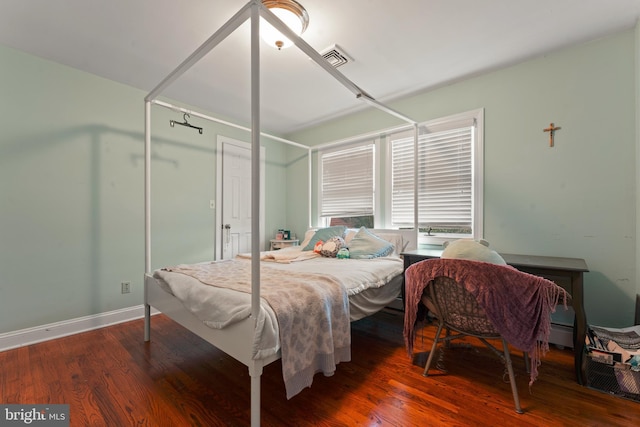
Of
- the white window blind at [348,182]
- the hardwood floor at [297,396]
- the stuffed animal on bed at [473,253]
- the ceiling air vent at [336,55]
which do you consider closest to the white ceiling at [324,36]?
the ceiling air vent at [336,55]

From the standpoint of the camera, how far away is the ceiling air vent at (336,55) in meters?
2.37

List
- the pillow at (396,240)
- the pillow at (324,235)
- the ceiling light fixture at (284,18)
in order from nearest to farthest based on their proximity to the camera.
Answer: the ceiling light fixture at (284,18), the pillow at (396,240), the pillow at (324,235)

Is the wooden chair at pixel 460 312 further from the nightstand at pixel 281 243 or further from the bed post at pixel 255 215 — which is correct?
the nightstand at pixel 281 243

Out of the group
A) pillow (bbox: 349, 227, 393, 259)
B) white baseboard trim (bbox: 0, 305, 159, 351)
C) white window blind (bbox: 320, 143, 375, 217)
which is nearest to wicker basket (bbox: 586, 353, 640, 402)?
pillow (bbox: 349, 227, 393, 259)

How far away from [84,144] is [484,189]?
4219 millimetres

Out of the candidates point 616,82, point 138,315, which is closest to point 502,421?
point 616,82

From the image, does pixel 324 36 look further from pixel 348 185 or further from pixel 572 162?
pixel 572 162

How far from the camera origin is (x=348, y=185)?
4.06 metres

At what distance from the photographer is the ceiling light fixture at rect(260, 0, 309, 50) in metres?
1.81

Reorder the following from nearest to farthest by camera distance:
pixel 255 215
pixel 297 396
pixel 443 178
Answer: pixel 255 215, pixel 297 396, pixel 443 178

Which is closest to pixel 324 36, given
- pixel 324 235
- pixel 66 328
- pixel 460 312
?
pixel 324 235

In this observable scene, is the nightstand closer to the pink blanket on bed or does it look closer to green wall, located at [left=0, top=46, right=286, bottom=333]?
green wall, located at [left=0, top=46, right=286, bottom=333]

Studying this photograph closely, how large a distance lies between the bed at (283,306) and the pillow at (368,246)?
340mm

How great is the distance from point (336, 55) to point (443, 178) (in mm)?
1794
